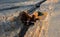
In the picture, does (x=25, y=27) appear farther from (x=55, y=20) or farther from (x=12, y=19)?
(x=55, y=20)

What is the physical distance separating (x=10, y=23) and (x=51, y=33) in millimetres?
1673

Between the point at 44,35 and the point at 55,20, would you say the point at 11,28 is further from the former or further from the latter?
the point at 44,35

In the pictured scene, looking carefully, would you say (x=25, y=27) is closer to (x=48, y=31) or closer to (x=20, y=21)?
(x=20, y=21)

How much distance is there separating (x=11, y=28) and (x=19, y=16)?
805 millimetres

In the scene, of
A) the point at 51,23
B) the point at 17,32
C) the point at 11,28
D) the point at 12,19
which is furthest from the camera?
the point at 12,19

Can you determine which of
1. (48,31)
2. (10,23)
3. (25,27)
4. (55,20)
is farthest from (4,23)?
(48,31)

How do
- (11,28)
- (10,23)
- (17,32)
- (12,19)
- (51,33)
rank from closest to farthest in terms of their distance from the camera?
(51,33), (17,32), (11,28), (10,23), (12,19)

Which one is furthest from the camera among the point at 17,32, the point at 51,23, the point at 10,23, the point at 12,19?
the point at 12,19

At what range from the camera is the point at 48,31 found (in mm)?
2893

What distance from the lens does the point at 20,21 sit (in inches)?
178

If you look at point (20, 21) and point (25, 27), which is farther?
point (20, 21)

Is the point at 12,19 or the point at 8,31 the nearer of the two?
the point at 8,31

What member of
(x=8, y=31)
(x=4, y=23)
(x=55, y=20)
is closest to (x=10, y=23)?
(x=4, y=23)

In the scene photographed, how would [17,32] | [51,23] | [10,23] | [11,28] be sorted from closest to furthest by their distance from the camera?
[51,23] → [17,32] → [11,28] → [10,23]
